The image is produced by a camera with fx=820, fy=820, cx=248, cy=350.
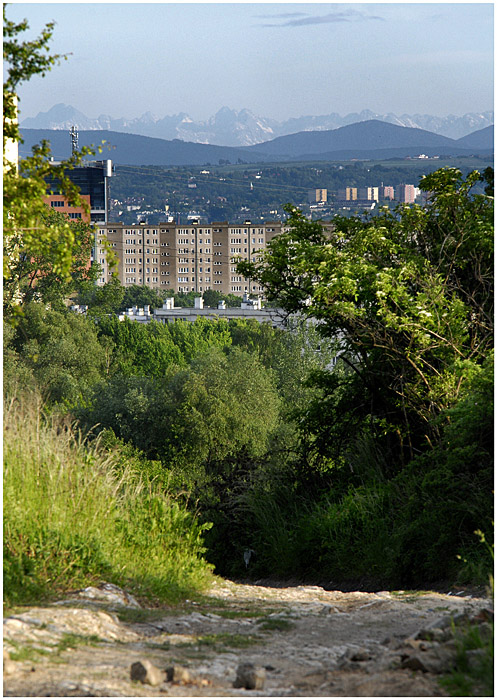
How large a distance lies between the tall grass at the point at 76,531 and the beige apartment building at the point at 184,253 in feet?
575

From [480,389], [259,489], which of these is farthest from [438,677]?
[259,489]

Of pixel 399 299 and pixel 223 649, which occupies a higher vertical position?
pixel 399 299

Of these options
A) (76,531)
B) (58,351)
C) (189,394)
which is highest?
(76,531)

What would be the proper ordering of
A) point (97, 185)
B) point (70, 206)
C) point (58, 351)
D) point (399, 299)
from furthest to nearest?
point (97, 185), point (58, 351), point (70, 206), point (399, 299)

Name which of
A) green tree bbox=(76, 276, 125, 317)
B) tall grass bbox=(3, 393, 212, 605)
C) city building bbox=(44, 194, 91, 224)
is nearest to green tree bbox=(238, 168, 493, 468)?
city building bbox=(44, 194, 91, 224)

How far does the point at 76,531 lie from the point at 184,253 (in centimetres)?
18573

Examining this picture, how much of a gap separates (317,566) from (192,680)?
6.00 metres

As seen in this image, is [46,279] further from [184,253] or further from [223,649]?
[184,253]

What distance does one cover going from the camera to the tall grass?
19.6 feet

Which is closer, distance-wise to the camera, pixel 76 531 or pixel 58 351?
pixel 76 531

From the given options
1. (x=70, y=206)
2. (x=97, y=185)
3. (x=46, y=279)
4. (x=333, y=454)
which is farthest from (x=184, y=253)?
(x=70, y=206)

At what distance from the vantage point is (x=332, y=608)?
22.3 feet

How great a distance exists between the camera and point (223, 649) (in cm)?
484

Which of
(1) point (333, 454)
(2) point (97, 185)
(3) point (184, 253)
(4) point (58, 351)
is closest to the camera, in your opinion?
(1) point (333, 454)
